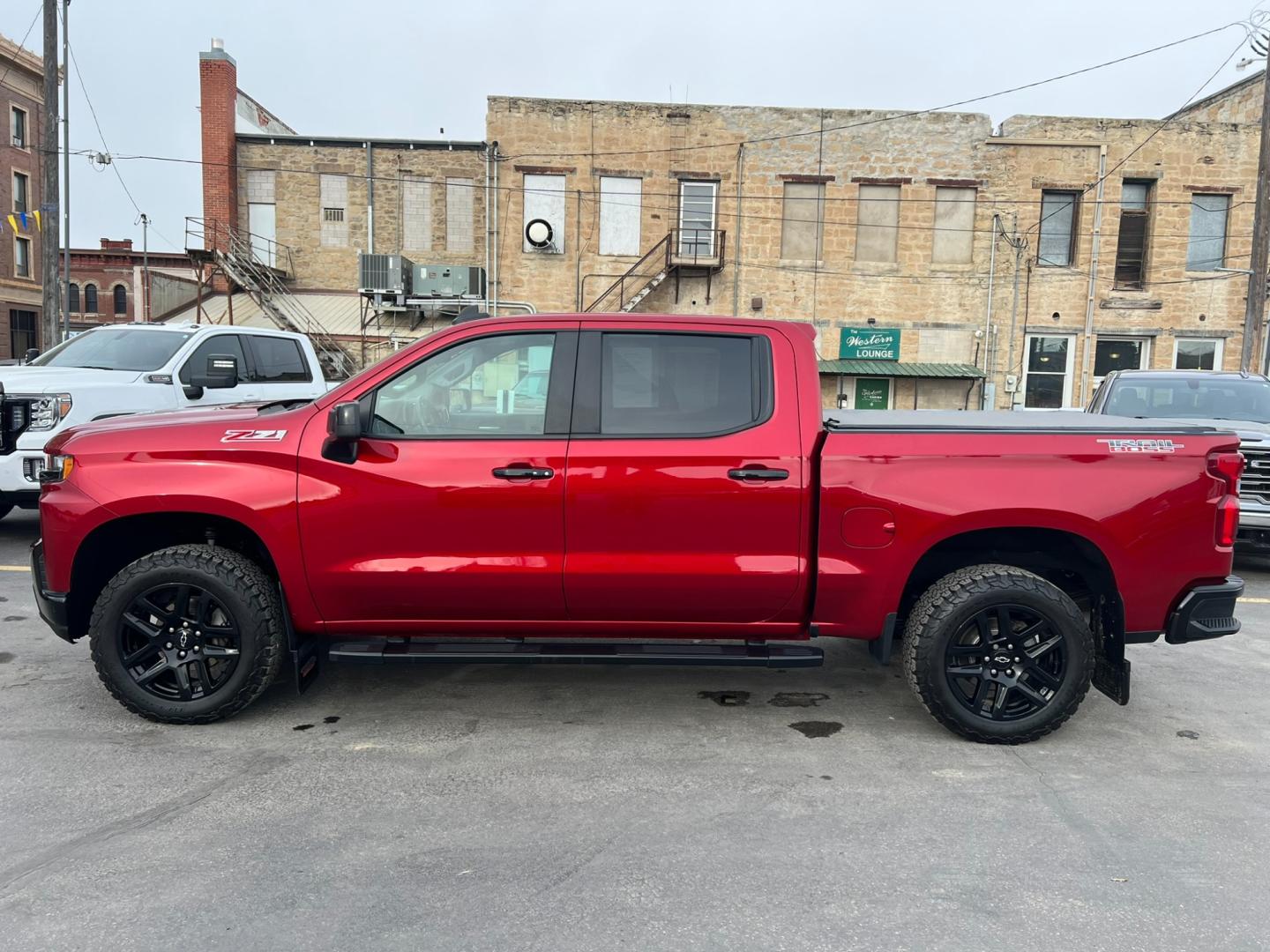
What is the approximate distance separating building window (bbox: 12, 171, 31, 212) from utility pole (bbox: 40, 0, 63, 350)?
25024 mm

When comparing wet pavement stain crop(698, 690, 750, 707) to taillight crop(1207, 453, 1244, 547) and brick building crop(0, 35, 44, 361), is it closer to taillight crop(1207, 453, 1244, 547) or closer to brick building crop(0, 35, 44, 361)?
taillight crop(1207, 453, 1244, 547)

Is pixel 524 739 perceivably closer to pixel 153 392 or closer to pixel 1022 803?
pixel 1022 803

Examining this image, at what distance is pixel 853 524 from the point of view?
12.7 ft

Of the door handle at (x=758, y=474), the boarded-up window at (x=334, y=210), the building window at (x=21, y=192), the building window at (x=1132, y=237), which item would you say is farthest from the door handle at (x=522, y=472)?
the building window at (x=21, y=192)

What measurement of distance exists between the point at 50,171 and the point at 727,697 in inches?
717

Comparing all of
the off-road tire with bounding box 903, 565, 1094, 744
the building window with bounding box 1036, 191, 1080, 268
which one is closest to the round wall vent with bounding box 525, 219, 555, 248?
the building window with bounding box 1036, 191, 1080, 268

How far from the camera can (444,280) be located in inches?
936

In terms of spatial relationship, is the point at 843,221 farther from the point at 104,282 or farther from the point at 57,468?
the point at 104,282

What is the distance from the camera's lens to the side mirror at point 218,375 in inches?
299

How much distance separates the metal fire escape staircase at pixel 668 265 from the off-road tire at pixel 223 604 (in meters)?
20.6

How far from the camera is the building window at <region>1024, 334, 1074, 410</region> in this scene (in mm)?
24938

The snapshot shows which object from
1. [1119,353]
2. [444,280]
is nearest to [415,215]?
[444,280]

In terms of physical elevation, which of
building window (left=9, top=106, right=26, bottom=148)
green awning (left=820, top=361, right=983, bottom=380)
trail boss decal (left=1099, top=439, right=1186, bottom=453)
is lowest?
trail boss decal (left=1099, top=439, right=1186, bottom=453)

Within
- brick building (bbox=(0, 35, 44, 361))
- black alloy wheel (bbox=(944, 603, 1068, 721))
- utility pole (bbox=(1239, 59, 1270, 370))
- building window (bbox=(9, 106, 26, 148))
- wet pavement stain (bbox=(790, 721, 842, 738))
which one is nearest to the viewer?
black alloy wheel (bbox=(944, 603, 1068, 721))
